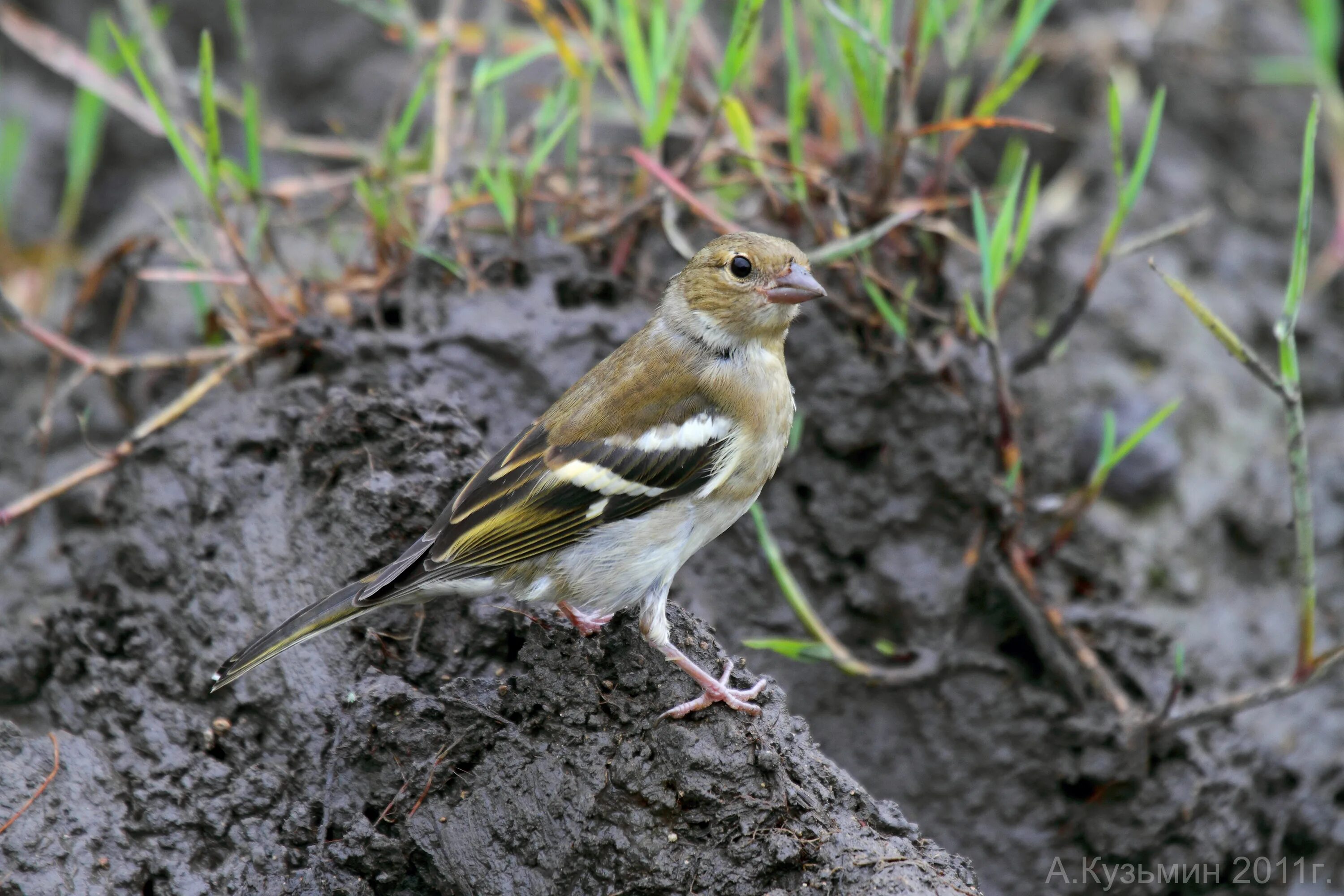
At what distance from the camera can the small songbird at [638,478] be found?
10.3 ft

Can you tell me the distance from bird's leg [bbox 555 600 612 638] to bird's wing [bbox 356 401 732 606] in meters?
0.18

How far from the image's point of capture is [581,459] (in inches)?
134

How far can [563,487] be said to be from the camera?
336cm

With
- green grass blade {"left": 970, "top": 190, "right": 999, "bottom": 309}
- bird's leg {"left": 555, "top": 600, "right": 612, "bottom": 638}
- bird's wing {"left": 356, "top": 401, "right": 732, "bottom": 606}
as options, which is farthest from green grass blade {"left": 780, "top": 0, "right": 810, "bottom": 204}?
bird's leg {"left": 555, "top": 600, "right": 612, "bottom": 638}

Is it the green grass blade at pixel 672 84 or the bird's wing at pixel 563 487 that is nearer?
the bird's wing at pixel 563 487

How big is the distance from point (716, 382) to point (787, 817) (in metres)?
1.31

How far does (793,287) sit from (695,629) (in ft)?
3.51

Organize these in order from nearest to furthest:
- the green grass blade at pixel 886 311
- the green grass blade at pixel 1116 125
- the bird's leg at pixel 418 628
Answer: the bird's leg at pixel 418 628 → the green grass blade at pixel 1116 125 → the green grass blade at pixel 886 311

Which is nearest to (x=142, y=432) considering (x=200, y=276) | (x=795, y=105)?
(x=200, y=276)

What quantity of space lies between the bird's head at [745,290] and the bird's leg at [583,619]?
0.93m

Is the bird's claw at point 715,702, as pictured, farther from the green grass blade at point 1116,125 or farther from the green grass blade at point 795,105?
the green grass blade at point 1116,125

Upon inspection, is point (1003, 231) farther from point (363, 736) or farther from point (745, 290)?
point (363, 736)

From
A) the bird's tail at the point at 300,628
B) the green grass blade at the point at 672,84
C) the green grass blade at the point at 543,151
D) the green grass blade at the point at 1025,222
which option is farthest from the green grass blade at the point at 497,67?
the bird's tail at the point at 300,628

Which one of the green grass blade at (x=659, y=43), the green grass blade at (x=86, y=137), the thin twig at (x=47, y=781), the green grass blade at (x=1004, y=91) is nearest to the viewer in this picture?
the thin twig at (x=47, y=781)
